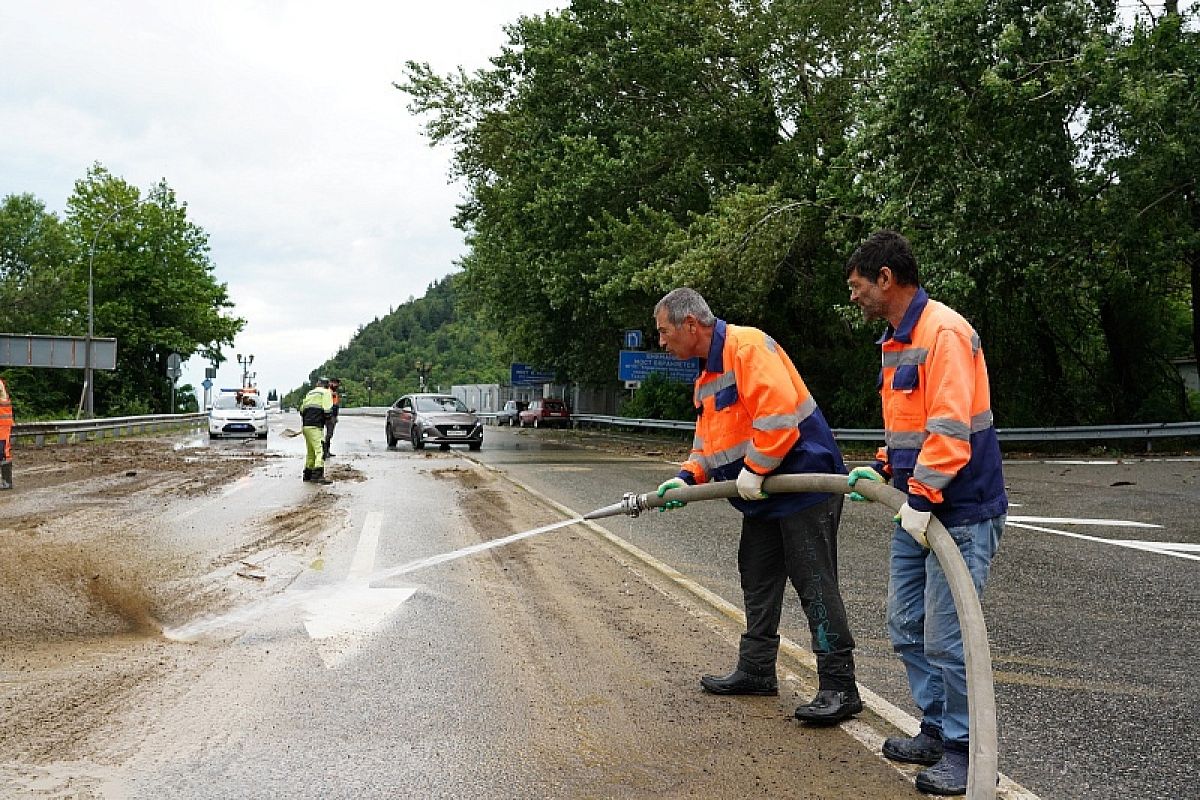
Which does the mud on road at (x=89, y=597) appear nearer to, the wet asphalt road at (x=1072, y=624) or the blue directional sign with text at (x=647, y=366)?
the wet asphalt road at (x=1072, y=624)

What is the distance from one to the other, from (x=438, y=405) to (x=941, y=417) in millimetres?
25569

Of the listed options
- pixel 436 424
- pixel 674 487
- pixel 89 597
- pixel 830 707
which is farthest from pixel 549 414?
pixel 830 707

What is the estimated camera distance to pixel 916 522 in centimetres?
370

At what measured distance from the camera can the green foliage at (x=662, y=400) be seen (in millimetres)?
36125

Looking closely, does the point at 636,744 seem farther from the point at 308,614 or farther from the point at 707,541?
the point at 707,541

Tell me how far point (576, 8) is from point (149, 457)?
686 inches

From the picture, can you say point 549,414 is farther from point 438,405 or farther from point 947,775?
point 947,775

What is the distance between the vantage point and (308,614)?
6.62 m

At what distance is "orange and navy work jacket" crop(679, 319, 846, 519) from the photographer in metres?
4.52

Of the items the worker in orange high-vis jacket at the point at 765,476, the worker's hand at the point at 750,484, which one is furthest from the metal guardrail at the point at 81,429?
the worker's hand at the point at 750,484

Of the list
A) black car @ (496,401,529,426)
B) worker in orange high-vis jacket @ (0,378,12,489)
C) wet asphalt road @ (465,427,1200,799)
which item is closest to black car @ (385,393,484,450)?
worker in orange high-vis jacket @ (0,378,12,489)

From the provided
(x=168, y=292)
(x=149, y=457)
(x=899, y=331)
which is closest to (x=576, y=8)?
(x=149, y=457)

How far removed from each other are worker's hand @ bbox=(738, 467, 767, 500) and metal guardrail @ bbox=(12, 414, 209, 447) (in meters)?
25.6

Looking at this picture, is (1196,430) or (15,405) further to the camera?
(15,405)
